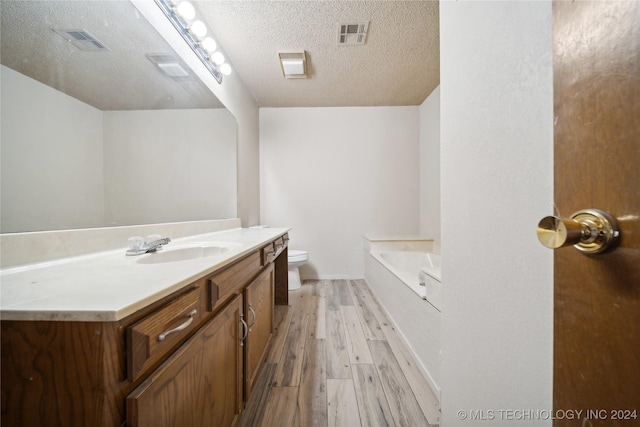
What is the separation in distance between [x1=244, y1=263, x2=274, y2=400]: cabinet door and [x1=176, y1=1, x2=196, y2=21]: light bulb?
1.65m

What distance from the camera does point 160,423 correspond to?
489mm

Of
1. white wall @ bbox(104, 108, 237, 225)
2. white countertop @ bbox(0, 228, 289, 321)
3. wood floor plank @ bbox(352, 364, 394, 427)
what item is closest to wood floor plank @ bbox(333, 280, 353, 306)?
wood floor plank @ bbox(352, 364, 394, 427)

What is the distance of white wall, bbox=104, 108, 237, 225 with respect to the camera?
101 cm

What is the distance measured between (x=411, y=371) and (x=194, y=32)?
2.56 metres

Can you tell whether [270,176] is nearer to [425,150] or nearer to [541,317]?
[425,150]

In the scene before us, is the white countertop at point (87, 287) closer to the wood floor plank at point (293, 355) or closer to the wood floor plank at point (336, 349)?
the wood floor plank at point (293, 355)

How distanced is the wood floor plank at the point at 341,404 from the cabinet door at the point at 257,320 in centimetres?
40

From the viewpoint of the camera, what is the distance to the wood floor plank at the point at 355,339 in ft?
4.80

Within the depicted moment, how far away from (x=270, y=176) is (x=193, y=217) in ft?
5.38

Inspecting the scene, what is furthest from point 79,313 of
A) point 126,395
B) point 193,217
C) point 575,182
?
point 193,217

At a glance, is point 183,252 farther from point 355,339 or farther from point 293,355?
point 355,339

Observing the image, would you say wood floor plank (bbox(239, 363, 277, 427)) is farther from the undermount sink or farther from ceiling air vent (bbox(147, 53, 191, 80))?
ceiling air vent (bbox(147, 53, 191, 80))

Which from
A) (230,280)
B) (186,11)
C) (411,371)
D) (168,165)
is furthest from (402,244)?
(186,11)

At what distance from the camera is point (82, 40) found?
2.86ft
